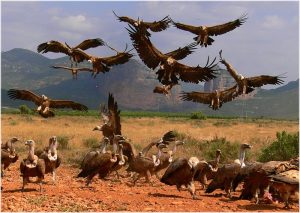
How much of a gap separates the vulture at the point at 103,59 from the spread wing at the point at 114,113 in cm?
204

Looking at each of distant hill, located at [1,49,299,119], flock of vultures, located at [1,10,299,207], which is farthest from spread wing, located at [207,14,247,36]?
distant hill, located at [1,49,299,119]

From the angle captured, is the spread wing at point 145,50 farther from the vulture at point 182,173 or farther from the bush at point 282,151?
the bush at point 282,151

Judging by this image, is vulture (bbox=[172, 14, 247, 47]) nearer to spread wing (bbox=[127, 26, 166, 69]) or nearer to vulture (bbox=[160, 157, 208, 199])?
spread wing (bbox=[127, 26, 166, 69])

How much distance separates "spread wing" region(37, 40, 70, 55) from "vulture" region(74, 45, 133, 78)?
235 millimetres

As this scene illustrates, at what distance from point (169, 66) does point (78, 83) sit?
119618 millimetres

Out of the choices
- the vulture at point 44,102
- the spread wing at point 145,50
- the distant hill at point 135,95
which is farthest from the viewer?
the distant hill at point 135,95

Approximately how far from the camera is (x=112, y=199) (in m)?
9.64

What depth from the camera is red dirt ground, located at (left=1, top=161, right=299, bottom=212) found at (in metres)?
8.98

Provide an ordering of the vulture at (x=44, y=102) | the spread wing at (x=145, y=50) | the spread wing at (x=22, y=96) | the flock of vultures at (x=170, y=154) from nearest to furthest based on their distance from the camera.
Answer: the flock of vultures at (x=170, y=154), the spread wing at (x=145, y=50), the vulture at (x=44, y=102), the spread wing at (x=22, y=96)

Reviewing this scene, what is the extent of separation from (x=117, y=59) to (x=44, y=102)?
A: 195 centimetres

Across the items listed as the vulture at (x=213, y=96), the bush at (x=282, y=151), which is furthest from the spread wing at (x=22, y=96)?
the bush at (x=282, y=151)

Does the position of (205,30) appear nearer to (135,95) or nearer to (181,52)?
(181,52)

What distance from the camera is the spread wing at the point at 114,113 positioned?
13.4 meters

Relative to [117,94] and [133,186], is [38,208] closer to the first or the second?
Result: [133,186]
